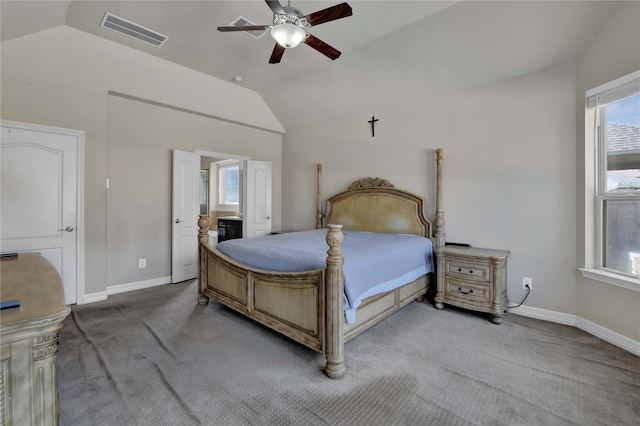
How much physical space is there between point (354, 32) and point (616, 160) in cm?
283

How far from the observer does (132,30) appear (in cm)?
321

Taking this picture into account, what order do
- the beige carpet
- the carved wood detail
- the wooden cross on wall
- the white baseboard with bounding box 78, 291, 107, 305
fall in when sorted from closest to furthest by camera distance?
the beige carpet, the white baseboard with bounding box 78, 291, 107, 305, the carved wood detail, the wooden cross on wall

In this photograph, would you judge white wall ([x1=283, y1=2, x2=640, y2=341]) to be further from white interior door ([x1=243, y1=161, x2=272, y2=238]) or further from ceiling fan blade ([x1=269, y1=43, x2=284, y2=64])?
white interior door ([x1=243, y1=161, x2=272, y2=238])

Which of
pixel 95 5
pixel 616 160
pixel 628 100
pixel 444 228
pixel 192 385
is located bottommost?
pixel 192 385

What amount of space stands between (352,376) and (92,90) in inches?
168

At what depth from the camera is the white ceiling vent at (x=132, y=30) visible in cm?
303

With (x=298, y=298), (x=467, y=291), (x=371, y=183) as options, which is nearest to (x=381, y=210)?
(x=371, y=183)

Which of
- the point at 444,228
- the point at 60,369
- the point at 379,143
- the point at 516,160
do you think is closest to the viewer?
the point at 60,369

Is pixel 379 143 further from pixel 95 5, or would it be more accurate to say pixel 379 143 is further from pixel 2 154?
pixel 2 154

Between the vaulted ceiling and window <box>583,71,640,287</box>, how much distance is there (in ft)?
1.95

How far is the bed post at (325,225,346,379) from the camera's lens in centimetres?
198

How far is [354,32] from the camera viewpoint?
3174 mm

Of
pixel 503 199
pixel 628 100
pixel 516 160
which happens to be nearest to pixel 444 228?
pixel 503 199

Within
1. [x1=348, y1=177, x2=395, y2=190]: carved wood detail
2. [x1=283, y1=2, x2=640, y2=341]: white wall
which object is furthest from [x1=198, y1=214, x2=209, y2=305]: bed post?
[x1=283, y1=2, x2=640, y2=341]: white wall
